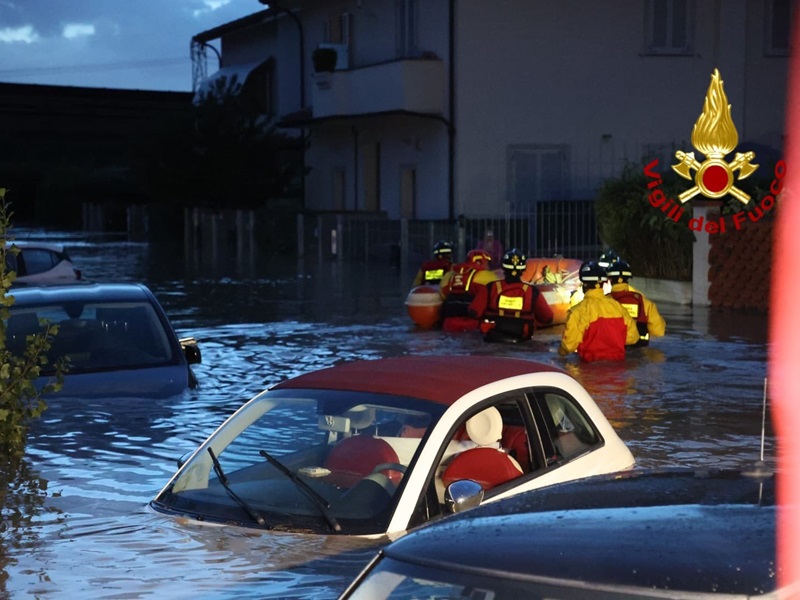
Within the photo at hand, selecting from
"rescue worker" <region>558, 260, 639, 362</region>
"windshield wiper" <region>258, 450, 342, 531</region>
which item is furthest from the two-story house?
"windshield wiper" <region>258, 450, 342, 531</region>

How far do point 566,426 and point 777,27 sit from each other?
1211 inches

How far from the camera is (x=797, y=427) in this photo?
11875 millimetres

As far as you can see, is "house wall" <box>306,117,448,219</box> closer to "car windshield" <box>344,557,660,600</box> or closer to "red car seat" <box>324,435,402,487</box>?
"red car seat" <box>324,435,402,487</box>

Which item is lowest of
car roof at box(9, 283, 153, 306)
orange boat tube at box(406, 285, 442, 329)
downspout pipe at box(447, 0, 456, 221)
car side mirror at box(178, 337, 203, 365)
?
orange boat tube at box(406, 285, 442, 329)

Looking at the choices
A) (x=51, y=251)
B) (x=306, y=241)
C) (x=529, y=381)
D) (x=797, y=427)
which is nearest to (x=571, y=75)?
(x=306, y=241)

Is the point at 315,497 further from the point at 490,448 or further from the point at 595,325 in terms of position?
the point at 595,325

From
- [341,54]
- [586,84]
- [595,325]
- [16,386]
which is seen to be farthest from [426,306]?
[341,54]

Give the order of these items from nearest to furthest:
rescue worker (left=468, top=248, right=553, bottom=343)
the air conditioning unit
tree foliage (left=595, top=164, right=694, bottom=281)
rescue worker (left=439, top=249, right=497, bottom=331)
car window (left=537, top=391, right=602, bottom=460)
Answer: car window (left=537, top=391, right=602, bottom=460) < rescue worker (left=468, top=248, right=553, bottom=343) < rescue worker (left=439, top=249, right=497, bottom=331) < tree foliage (left=595, top=164, right=694, bottom=281) < the air conditioning unit

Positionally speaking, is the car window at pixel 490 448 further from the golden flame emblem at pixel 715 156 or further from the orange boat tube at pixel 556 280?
the golden flame emblem at pixel 715 156

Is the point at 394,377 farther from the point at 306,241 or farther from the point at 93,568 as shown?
the point at 306,241

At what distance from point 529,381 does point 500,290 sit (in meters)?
11.1

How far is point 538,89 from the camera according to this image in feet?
110

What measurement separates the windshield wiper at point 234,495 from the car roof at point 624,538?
8.75 feet

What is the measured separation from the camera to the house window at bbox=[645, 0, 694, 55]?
34.4 meters
